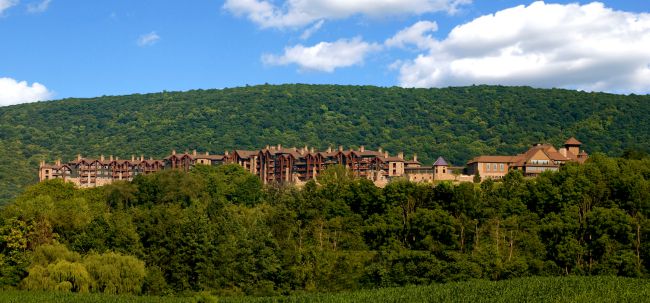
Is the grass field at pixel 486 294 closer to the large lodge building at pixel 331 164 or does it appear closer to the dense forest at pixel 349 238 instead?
the dense forest at pixel 349 238

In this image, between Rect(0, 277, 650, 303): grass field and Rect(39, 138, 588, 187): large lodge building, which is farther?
Rect(39, 138, 588, 187): large lodge building

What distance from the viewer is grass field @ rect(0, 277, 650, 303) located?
66938mm

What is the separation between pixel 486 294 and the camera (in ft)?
227

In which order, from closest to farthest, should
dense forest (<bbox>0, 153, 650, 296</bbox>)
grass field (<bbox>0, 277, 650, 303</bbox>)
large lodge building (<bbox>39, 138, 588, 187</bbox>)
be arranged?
grass field (<bbox>0, 277, 650, 303</bbox>) → dense forest (<bbox>0, 153, 650, 296</bbox>) → large lodge building (<bbox>39, 138, 588, 187</bbox>)

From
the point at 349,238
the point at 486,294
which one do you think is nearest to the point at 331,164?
the point at 349,238

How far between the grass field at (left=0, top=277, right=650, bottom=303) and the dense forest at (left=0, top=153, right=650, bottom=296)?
417 centimetres

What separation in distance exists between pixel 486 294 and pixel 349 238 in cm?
2305

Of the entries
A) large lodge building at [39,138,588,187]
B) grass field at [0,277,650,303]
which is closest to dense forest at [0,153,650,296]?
grass field at [0,277,650,303]

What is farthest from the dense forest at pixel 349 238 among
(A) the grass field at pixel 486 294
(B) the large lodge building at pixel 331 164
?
(B) the large lodge building at pixel 331 164

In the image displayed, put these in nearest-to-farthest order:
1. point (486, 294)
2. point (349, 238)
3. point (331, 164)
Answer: point (486, 294) → point (349, 238) → point (331, 164)

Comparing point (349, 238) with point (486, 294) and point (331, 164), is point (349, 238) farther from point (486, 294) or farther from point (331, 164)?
point (331, 164)

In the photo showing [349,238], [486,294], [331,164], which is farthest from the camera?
[331,164]

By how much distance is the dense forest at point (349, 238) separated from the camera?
3113 inches

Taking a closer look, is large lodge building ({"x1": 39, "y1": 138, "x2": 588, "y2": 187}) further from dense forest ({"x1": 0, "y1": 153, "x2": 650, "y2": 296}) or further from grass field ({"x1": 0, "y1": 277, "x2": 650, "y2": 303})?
grass field ({"x1": 0, "y1": 277, "x2": 650, "y2": 303})
